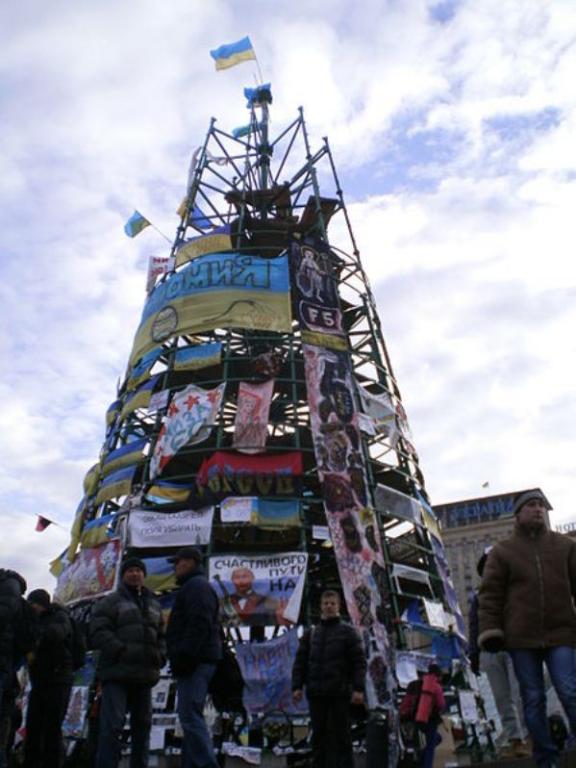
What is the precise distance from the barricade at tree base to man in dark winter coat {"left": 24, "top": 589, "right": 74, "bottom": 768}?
23.4 ft

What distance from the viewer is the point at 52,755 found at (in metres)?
7.76

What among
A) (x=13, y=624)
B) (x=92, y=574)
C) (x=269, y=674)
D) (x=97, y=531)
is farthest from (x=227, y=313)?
(x=13, y=624)

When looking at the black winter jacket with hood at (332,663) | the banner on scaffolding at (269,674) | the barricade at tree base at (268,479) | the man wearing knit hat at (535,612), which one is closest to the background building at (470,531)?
the barricade at tree base at (268,479)

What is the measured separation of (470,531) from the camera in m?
89.3

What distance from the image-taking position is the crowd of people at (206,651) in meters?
5.30

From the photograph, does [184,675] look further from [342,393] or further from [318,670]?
[342,393]

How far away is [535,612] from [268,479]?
1227 cm

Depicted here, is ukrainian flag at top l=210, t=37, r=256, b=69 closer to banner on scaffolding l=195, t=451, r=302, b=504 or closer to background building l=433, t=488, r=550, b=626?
banner on scaffolding l=195, t=451, r=302, b=504

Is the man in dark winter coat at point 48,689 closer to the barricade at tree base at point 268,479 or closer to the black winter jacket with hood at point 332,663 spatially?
the black winter jacket with hood at point 332,663

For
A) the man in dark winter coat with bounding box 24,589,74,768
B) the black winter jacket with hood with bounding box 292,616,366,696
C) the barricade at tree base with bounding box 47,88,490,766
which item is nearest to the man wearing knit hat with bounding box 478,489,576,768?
the black winter jacket with hood with bounding box 292,616,366,696

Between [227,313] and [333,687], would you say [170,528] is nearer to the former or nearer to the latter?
[227,313]

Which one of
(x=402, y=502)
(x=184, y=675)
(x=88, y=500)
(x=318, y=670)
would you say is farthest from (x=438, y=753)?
(x=184, y=675)

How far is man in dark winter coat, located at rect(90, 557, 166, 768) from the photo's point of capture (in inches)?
250

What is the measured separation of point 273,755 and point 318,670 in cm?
783
